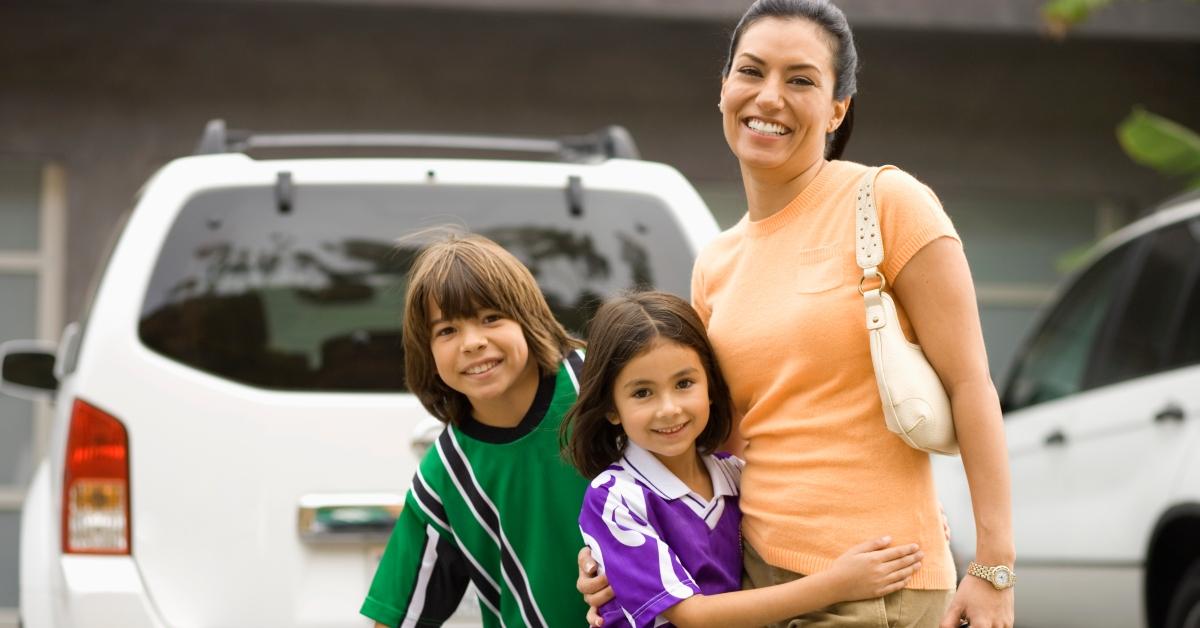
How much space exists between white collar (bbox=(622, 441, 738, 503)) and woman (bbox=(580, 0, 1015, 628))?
7cm

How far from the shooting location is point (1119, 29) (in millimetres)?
10648

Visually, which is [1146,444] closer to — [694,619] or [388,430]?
[388,430]

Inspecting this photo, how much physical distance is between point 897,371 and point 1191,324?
310 centimetres

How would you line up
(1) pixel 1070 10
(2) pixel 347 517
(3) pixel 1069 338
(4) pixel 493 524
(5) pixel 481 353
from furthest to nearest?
(1) pixel 1070 10 → (3) pixel 1069 338 → (2) pixel 347 517 → (4) pixel 493 524 → (5) pixel 481 353

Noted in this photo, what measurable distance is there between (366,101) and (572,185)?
6761 mm

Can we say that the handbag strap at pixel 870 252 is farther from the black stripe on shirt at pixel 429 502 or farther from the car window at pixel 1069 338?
the car window at pixel 1069 338

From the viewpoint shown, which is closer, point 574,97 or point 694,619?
point 694,619

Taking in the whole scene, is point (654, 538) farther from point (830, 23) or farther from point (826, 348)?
point (830, 23)

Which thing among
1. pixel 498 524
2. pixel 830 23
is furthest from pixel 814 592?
pixel 830 23

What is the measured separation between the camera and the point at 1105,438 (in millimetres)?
5383

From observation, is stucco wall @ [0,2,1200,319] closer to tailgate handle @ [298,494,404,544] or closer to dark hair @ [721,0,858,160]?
tailgate handle @ [298,494,404,544]

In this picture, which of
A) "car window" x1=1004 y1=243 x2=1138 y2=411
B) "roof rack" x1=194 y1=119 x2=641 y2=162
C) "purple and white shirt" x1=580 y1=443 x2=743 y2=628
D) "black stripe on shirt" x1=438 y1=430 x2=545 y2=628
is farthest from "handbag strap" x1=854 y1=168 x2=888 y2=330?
"car window" x1=1004 y1=243 x2=1138 y2=411

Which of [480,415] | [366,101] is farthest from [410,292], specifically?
[366,101]

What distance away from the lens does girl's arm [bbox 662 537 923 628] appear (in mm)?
2270
